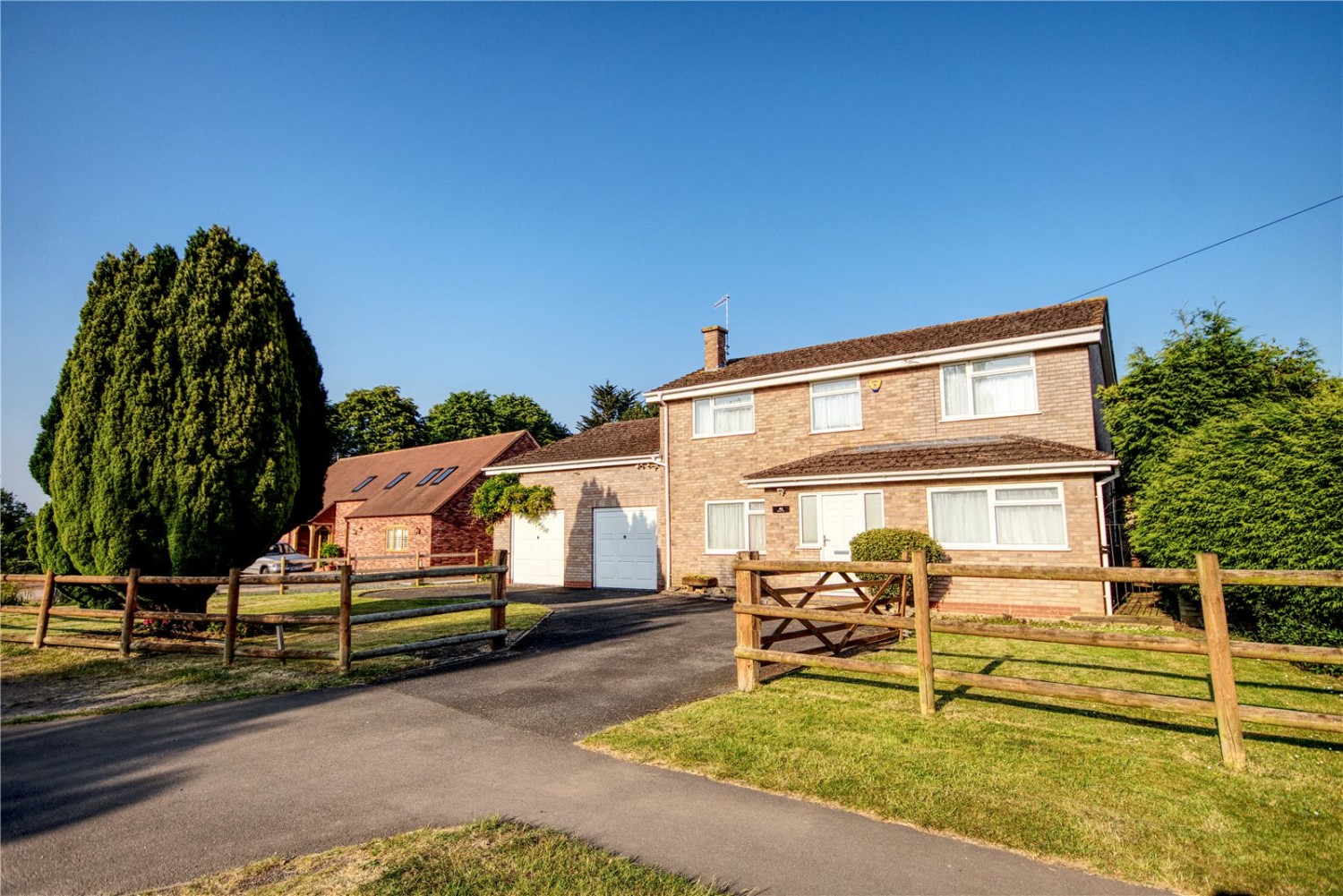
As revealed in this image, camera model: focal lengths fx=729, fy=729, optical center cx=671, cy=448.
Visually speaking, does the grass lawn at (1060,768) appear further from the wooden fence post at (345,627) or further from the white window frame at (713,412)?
the white window frame at (713,412)

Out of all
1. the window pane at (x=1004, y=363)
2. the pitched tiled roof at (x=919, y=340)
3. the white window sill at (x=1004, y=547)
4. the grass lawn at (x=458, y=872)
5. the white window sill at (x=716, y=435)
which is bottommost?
the grass lawn at (x=458, y=872)

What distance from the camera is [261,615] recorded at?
10094 millimetres

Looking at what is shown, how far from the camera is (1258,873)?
12.3ft

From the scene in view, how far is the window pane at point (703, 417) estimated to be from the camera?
21141 millimetres

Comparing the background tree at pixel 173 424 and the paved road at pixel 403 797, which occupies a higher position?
the background tree at pixel 173 424

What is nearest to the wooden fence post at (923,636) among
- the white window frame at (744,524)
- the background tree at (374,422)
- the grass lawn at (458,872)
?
the grass lawn at (458,872)

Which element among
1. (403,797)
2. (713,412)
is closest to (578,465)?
(713,412)

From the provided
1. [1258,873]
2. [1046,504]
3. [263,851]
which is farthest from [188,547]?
[1046,504]

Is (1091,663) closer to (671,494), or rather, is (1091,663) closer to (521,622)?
(521,622)

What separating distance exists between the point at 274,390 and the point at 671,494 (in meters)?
11.4

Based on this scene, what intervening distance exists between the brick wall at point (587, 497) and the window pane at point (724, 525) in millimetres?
1644

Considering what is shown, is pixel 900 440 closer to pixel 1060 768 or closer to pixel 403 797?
pixel 1060 768

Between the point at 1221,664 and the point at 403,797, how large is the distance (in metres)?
6.01

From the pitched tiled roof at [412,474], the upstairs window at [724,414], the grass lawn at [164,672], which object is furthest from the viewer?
the pitched tiled roof at [412,474]
